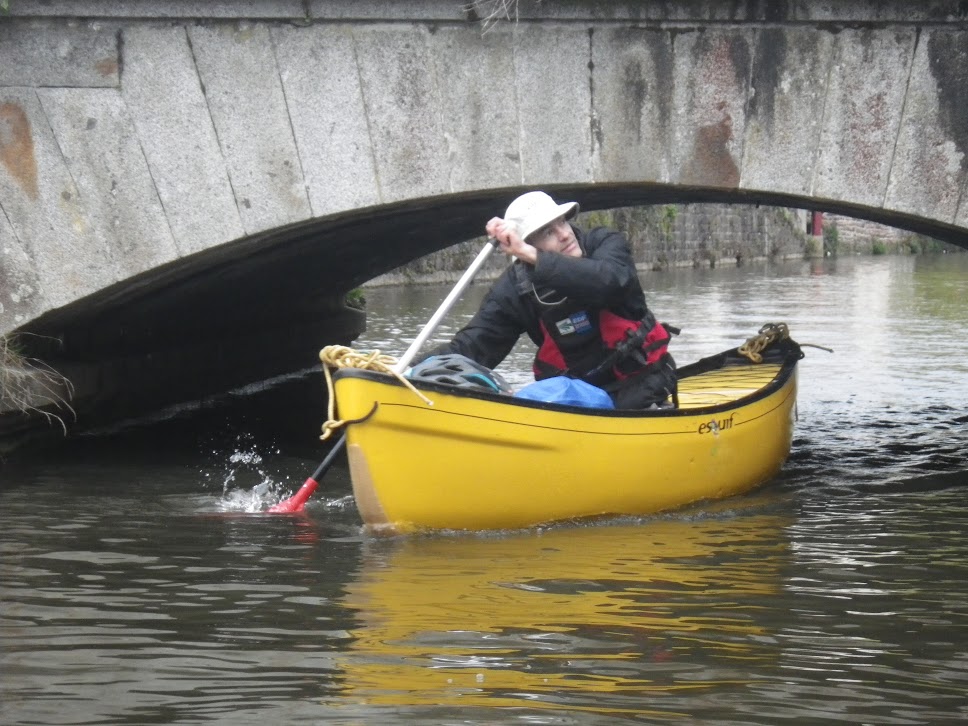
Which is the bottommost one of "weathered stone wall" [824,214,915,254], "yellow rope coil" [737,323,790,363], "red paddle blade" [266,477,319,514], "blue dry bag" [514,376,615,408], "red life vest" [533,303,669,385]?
"weathered stone wall" [824,214,915,254]

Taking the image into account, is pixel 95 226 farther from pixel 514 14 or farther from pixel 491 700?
pixel 491 700

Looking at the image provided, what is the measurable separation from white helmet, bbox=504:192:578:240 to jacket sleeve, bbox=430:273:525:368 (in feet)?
1.62

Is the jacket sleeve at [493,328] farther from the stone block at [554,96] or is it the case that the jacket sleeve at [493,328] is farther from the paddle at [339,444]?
the stone block at [554,96]

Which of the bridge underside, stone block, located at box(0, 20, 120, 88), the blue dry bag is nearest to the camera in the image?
the blue dry bag

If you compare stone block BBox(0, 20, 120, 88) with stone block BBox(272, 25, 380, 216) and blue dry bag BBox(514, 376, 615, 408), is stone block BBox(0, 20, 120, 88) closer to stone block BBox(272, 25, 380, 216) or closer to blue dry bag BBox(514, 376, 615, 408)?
stone block BBox(272, 25, 380, 216)

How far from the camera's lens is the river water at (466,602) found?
141 inches

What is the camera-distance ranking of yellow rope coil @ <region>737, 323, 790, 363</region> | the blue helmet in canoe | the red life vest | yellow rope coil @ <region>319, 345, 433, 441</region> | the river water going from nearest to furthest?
the river water < yellow rope coil @ <region>319, 345, 433, 441</region> < the blue helmet in canoe < the red life vest < yellow rope coil @ <region>737, 323, 790, 363</region>

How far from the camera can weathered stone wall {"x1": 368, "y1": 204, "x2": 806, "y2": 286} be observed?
2719cm

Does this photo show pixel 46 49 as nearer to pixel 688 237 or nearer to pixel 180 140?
pixel 180 140

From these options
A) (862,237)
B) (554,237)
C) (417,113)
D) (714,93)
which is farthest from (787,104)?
(862,237)

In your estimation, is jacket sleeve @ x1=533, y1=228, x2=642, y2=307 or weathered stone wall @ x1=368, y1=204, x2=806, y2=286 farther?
weathered stone wall @ x1=368, y1=204, x2=806, y2=286

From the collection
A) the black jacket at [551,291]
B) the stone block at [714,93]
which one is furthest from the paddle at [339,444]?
the stone block at [714,93]

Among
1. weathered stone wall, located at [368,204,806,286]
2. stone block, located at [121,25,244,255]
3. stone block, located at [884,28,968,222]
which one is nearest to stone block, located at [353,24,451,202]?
stone block, located at [121,25,244,255]

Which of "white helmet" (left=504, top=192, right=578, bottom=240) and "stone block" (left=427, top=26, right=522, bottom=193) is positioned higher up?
"stone block" (left=427, top=26, right=522, bottom=193)
